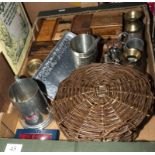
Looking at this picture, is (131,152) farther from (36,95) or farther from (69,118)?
(36,95)

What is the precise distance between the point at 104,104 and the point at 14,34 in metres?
0.58

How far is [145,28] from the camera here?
3.66 feet

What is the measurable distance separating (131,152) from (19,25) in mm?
774

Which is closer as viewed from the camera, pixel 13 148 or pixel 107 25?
pixel 13 148

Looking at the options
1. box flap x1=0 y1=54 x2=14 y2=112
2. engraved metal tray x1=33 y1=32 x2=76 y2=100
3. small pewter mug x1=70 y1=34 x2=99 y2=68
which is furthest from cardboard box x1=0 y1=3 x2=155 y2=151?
small pewter mug x1=70 y1=34 x2=99 y2=68

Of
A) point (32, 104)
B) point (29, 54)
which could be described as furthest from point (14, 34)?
point (32, 104)

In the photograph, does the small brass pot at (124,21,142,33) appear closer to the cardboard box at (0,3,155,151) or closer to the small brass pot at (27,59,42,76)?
the cardboard box at (0,3,155,151)

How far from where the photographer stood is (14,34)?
108 cm

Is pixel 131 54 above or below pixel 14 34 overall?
below

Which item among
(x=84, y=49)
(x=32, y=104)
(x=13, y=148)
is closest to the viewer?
(x=13, y=148)

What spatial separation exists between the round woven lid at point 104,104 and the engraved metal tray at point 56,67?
26 centimetres

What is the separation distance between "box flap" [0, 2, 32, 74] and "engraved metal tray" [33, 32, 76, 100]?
0.41 feet

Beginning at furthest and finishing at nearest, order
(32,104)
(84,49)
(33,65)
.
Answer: (33,65)
(84,49)
(32,104)

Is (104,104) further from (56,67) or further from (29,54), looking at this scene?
(29,54)
